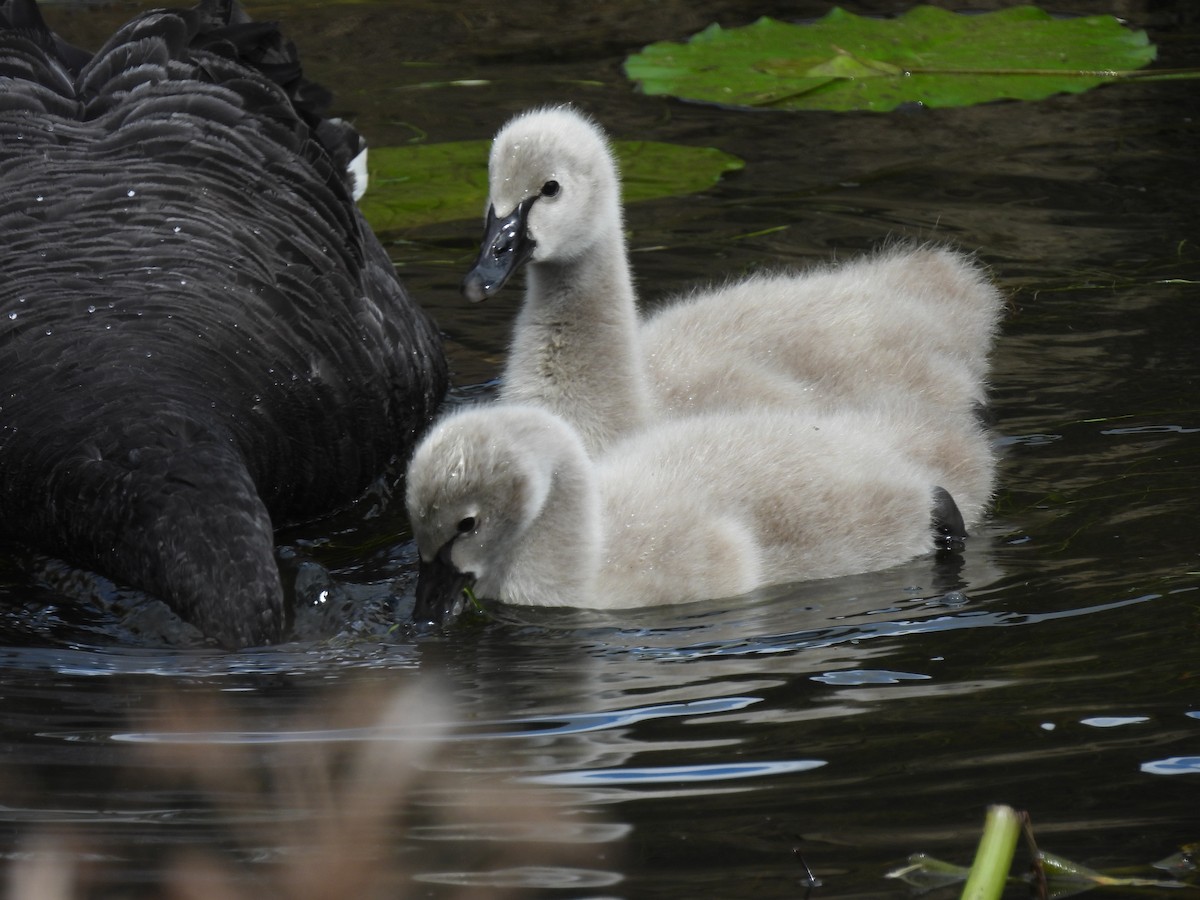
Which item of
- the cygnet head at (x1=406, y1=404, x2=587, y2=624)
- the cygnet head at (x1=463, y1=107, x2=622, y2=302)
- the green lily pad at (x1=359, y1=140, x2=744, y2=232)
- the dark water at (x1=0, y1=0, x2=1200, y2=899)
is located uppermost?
the cygnet head at (x1=463, y1=107, x2=622, y2=302)

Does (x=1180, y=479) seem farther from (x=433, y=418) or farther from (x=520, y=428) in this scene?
(x=433, y=418)

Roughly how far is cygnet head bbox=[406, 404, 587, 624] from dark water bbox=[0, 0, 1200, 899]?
0.11 metres

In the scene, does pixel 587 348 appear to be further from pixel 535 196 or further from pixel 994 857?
pixel 994 857

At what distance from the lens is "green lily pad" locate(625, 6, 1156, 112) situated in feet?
22.6

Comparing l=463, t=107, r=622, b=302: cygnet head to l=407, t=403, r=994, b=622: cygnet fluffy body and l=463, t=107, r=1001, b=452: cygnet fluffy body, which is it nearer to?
l=463, t=107, r=1001, b=452: cygnet fluffy body

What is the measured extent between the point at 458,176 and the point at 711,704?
367 cm

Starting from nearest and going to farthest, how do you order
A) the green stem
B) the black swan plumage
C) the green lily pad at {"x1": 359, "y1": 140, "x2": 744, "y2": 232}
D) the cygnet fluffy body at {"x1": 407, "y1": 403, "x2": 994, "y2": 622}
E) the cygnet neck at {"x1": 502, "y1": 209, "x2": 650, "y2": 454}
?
1. the green stem
2. the black swan plumage
3. the cygnet fluffy body at {"x1": 407, "y1": 403, "x2": 994, "y2": 622}
4. the cygnet neck at {"x1": 502, "y1": 209, "x2": 650, "y2": 454}
5. the green lily pad at {"x1": 359, "y1": 140, "x2": 744, "y2": 232}

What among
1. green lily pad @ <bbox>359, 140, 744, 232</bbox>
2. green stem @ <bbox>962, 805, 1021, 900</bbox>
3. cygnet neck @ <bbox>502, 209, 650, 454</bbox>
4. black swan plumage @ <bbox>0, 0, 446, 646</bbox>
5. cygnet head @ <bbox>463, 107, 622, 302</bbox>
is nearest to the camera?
green stem @ <bbox>962, 805, 1021, 900</bbox>

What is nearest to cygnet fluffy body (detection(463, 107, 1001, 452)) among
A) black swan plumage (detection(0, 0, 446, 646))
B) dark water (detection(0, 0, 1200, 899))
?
dark water (detection(0, 0, 1200, 899))

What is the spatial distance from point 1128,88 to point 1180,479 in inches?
133

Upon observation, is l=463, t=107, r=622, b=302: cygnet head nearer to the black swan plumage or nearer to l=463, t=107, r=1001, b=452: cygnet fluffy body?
l=463, t=107, r=1001, b=452: cygnet fluffy body

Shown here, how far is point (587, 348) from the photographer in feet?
14.7

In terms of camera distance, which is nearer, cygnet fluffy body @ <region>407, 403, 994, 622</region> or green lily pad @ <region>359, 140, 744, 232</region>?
cygnet fluffy body @ <region>407, 403, 994, 622</region>

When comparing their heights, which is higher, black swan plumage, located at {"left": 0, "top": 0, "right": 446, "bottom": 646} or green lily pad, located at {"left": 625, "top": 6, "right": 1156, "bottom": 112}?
green lily pad, located at {"left": 625, "top": 6, "right": 1156, "bottom": 112}
